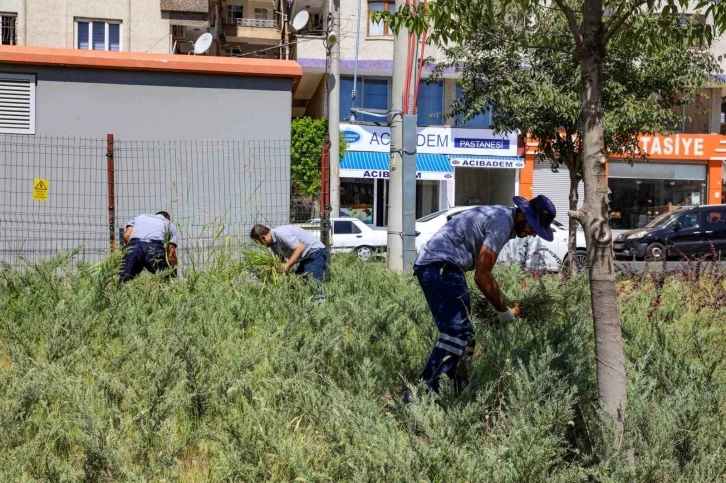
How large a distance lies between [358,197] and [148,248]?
59.8 ft

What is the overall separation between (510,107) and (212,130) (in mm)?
5193

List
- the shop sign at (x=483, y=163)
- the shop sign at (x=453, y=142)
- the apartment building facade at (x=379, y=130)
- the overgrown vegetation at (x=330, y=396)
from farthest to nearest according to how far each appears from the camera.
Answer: the shop sign at (x=483, y=163)
the shop sign at (x=453, y=142)
the apartment building facade at (x=379, y=130)
the overgrown vegetation at (x=330, y=396)

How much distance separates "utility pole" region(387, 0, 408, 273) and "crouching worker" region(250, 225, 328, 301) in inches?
85.9

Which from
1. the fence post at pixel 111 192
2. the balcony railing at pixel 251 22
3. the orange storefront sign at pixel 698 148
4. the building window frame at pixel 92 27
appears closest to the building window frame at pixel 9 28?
the building window frame at pixel 92 27

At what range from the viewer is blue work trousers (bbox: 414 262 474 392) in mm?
4656

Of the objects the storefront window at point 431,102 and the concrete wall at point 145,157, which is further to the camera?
the storefront window at point 431,102

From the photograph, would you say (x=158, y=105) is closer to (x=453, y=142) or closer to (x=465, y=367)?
(x=465, y=367)

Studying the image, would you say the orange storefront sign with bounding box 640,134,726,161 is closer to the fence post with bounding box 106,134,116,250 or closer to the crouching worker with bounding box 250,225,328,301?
the crouching worker with bounding box 250,225,328,301

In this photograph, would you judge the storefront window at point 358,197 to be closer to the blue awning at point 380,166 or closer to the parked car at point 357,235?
the blue awning at point 380,166

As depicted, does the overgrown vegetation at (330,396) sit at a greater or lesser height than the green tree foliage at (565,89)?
lesser

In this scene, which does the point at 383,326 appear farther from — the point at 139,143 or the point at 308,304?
the point at 139,143

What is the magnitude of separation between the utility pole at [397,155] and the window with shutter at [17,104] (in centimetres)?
473

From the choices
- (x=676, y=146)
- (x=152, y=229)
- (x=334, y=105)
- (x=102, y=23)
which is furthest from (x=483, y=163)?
(x=152, y=229)

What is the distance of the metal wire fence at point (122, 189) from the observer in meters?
9.59
